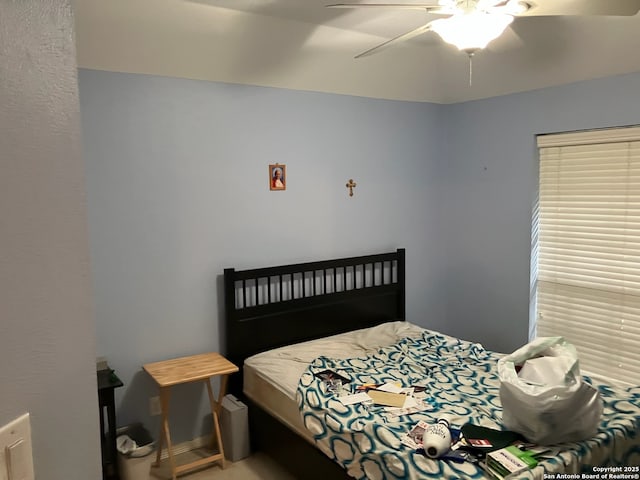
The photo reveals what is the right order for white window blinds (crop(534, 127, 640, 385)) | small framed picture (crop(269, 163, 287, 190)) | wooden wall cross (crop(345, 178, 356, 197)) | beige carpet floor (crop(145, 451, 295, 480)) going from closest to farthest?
beige carpet floor (crop(145, 451, 295, 480)), white window blinds (crop(534, 127, 640, 385)), small framed picture (crop(269, 163, 287, 190)), wooden wall cross (crop(345, 178, 356, 197))

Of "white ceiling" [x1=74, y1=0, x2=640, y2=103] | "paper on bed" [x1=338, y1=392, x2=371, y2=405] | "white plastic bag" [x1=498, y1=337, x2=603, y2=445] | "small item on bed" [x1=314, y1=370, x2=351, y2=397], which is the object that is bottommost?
"paper on bed" [x1=338, y1=392, x2=371, y2=405]

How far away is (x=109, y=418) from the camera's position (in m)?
2.76

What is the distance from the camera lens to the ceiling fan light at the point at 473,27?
193 cm

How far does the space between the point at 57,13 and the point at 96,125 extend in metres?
2.32

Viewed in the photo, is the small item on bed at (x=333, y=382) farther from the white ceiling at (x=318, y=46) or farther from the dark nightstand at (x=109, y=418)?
the white ceiling at (x=318, y=46)

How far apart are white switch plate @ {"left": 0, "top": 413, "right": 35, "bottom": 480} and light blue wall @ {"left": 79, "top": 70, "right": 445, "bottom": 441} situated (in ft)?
7.73

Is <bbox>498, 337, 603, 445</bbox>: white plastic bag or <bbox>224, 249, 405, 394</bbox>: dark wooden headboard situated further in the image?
<bbox>224, 249, 405, 394</bbox>: dark wooden headboard

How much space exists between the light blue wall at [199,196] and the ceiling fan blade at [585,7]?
6.50 ft

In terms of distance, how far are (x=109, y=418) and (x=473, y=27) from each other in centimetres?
265

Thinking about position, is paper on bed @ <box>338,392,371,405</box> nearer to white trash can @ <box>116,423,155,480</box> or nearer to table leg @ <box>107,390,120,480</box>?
white trash can @ <box>116,423,155,480</box>

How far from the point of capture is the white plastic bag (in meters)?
2.18

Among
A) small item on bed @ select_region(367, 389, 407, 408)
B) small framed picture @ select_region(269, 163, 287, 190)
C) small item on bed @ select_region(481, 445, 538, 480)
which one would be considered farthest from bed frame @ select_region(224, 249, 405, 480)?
small item on bed @ select_region(481, 445, 538, 480)

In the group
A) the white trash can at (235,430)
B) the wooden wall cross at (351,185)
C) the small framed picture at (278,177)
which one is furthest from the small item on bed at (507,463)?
the wooden wall cross at (351,185)

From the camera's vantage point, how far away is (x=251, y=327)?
3498mm
